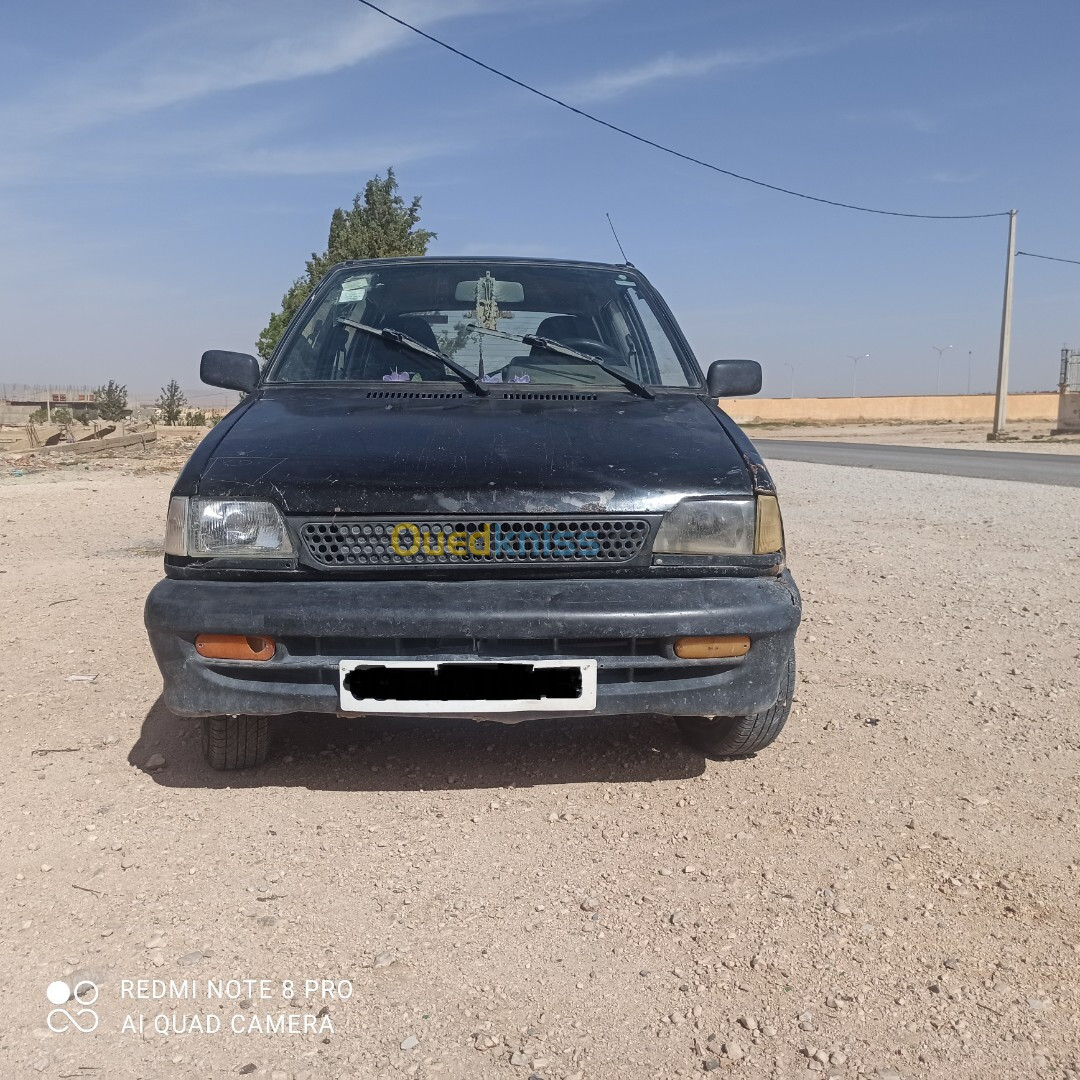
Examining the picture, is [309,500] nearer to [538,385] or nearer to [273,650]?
[273,650]

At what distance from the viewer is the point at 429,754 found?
3672 millimetres

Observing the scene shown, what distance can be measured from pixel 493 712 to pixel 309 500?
30.9 inches

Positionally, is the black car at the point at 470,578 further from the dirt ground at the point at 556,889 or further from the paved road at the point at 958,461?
the paved road at the point at 958,461

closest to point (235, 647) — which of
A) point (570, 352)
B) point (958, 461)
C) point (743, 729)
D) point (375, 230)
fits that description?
point (743, 729)

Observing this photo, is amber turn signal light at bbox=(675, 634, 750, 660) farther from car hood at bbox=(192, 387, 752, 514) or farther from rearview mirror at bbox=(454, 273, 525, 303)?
rearview mirror at bbox=(454, 273, 525, 303)

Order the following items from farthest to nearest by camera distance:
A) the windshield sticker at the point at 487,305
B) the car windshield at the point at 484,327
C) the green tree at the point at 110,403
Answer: the green tree at the point at 110,403 < the windshield sticker at the point at 487,305 < the car windshield at the point at 484,327

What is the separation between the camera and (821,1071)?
195 centimetres

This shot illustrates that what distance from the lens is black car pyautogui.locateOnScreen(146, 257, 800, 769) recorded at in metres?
2.96

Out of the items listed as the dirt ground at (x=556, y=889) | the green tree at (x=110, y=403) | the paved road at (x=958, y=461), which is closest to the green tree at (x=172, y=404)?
the green tree at (x=110, y=403)

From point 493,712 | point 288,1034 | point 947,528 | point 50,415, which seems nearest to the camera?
point 288,1034

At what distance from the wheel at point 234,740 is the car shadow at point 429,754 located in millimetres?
60

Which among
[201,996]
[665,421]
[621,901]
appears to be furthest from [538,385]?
[201,996]

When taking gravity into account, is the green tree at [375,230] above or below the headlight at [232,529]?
above

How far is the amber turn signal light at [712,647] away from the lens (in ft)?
9.91
